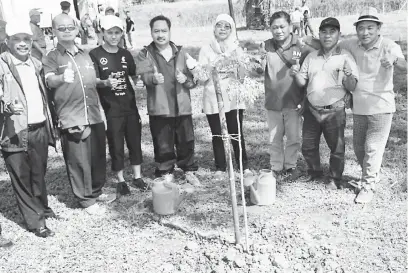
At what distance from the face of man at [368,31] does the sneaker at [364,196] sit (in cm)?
150

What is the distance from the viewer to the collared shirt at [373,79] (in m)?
3.99

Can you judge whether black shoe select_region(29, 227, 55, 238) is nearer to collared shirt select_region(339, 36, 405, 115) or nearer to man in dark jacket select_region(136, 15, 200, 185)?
man in dark jacket select_region(136, 15, 200, 185)

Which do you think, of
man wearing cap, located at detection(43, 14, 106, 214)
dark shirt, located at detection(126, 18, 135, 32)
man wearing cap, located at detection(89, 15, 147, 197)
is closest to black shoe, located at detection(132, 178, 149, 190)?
man wearing cap, located at detection(89, 15, 147, 197)

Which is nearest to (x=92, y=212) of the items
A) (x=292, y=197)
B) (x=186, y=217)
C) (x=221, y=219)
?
(x=186, y=217)

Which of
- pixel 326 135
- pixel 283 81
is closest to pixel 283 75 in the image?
pixel 283 81

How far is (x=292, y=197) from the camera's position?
454 cm

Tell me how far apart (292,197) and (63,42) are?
2.79m

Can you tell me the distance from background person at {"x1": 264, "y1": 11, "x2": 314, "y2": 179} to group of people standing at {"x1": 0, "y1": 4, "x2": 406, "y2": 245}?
0.01 m

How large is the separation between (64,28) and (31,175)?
4.58 ft

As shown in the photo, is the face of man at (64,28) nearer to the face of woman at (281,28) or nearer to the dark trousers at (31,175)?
the dark trousers at (31,175)

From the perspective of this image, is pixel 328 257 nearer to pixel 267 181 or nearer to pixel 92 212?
pixel 267 181

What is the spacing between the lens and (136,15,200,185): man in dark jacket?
176 inches

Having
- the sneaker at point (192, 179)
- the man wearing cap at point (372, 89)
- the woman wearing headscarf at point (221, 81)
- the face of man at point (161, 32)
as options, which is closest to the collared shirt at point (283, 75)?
the woman wearing headscarf at point (221, 81)

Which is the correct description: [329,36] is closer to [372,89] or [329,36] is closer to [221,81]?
[372,89]
